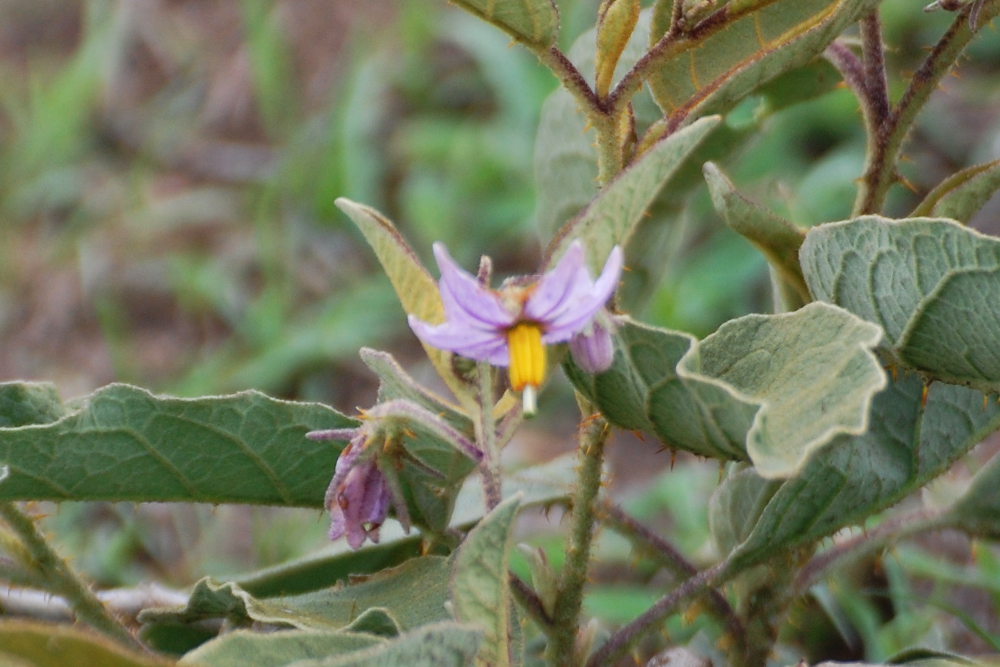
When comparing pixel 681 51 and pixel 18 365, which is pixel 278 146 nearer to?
pixel 18 365

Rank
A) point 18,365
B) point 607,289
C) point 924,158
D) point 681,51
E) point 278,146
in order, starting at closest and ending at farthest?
point 607,289 < point 681,51 < point 924,158 < point 18,365 < point 278,146

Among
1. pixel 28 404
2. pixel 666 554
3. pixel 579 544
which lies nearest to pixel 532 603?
pixel 579 544

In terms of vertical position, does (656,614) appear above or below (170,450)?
below

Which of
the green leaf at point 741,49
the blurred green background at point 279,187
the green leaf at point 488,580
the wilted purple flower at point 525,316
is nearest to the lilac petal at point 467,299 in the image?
the wilted purple flower at point 525,316

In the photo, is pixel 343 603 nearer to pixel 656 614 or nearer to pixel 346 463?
pixel 346 463

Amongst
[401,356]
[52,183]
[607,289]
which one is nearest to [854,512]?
[607,289]

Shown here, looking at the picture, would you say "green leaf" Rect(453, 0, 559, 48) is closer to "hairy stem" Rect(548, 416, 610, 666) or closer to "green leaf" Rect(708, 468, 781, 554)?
"hairy stem" Rect(548, 416, 610, 666)

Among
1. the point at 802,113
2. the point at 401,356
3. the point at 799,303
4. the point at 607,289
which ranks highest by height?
the point at 607,289
